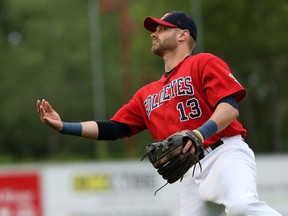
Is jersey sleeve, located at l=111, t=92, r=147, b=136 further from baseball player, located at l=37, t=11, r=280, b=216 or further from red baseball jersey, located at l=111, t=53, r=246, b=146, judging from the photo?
red baseball jersey, located at l=111, t=53, r=246, b=146

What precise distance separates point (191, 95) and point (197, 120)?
173mm

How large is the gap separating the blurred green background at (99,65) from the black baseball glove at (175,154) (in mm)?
15872

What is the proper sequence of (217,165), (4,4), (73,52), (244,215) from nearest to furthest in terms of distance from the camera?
1. (244,215)
2. (217,165)
3. (73,52)
4. (4,4)

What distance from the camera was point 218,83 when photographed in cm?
515

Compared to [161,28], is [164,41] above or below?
below

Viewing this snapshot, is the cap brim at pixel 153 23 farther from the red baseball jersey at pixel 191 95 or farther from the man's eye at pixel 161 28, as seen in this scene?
the red baseball jersey at pixel 191 95

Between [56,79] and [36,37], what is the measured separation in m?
3.05

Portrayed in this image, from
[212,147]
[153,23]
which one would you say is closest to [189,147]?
[212,147]

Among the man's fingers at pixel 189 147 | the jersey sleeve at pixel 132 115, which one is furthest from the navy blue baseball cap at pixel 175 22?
the man's fingers at pixel 189 147

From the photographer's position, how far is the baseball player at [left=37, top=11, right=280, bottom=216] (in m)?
5.01

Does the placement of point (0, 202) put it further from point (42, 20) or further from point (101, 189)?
point (42, 20)

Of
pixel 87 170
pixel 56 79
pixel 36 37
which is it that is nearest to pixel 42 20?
pixel 36 37

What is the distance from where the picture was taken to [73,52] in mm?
42969

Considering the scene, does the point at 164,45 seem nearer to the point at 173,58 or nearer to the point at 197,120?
the point at 173,58
